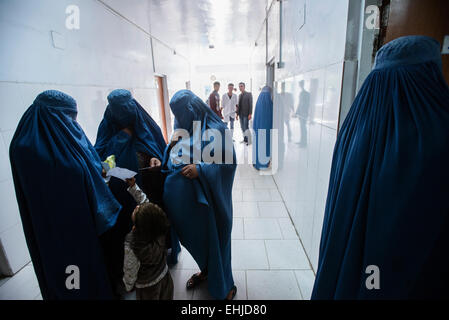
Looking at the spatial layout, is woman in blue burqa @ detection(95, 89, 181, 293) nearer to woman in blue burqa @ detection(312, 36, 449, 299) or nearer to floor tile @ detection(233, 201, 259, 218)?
woman in blue burqa @ detection(312, 36, 449, 299)

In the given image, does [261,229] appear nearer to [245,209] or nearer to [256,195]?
[245,209]

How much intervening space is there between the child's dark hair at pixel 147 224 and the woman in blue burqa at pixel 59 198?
241mm

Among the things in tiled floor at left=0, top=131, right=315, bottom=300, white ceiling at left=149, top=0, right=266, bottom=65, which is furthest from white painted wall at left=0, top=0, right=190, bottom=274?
tiled floor at left=0, top=131, right=315, bottom=300

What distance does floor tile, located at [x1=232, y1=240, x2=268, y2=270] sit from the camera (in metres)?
1.98

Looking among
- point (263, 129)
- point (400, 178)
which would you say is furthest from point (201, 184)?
point (263, 129)

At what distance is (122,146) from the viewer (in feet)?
5.33

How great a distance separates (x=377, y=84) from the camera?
815mm

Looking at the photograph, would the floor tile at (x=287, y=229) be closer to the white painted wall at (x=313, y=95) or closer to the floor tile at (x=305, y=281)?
the white painted wall at (x=313, y=95)

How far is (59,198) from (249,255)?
1.64 metres

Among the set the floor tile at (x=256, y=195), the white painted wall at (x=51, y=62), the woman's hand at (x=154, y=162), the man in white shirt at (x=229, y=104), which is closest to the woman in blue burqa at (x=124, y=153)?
the woman's hand at (x=154, y=162)

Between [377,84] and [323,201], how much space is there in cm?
103

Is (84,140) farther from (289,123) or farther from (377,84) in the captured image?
(289,123)

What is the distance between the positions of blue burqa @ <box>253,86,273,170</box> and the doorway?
2845 mm
